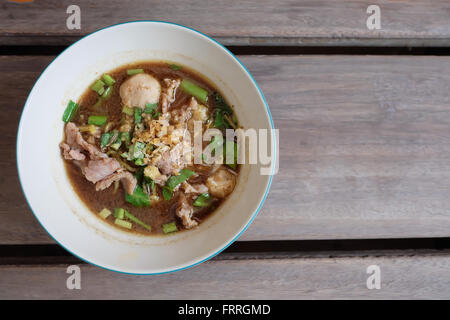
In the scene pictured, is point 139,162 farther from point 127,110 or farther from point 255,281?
point 255,281

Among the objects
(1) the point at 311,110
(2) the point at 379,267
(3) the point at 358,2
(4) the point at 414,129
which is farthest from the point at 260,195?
(3) the point at 358,2

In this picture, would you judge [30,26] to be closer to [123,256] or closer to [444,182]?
[123,256]

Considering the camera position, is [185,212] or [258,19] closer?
[185,212]

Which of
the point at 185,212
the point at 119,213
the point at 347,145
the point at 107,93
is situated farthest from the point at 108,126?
the point at 347,145

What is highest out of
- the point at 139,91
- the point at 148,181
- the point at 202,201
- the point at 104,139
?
the point at 139,91

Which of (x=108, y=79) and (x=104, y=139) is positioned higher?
(x=108, y=79)

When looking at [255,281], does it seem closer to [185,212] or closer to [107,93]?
[185,212]
